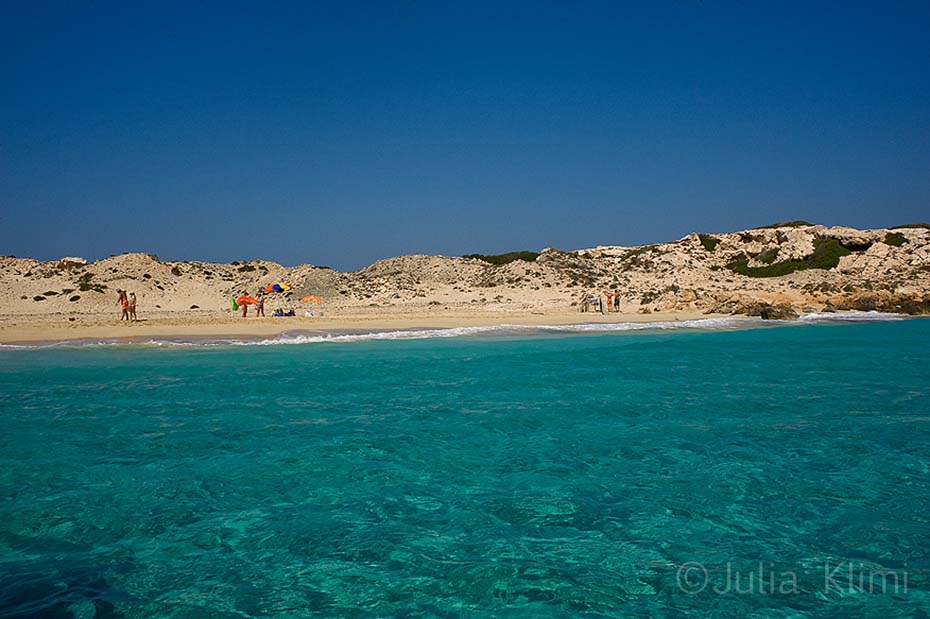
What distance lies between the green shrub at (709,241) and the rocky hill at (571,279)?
0.96 feet

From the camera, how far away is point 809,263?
160ft

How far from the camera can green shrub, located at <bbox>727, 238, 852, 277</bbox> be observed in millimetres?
48250

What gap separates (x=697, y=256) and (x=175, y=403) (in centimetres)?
5241

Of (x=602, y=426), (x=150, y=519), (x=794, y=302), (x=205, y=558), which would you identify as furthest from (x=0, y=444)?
(x=794, y=302)

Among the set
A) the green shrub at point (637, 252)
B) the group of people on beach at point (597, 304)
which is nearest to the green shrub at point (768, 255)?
the green shrub at point (637, 252)

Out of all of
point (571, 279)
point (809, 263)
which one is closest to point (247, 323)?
point (571, 279)

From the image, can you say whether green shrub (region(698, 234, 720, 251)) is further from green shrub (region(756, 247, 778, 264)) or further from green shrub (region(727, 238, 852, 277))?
green shrub (region(727, 238, 852, 277))

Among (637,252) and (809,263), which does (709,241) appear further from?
(809,263)

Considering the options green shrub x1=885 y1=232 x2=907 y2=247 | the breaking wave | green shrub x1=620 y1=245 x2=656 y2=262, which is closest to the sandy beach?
the breaking wave

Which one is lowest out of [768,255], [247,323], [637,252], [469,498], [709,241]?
[469,498]

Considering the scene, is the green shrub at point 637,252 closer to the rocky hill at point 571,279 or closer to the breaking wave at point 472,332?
the rocky hill at point 571,279

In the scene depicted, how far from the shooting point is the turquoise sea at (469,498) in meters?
4.42

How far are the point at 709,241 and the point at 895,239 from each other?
14815mm

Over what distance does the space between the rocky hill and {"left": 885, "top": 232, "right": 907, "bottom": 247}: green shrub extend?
143mm
